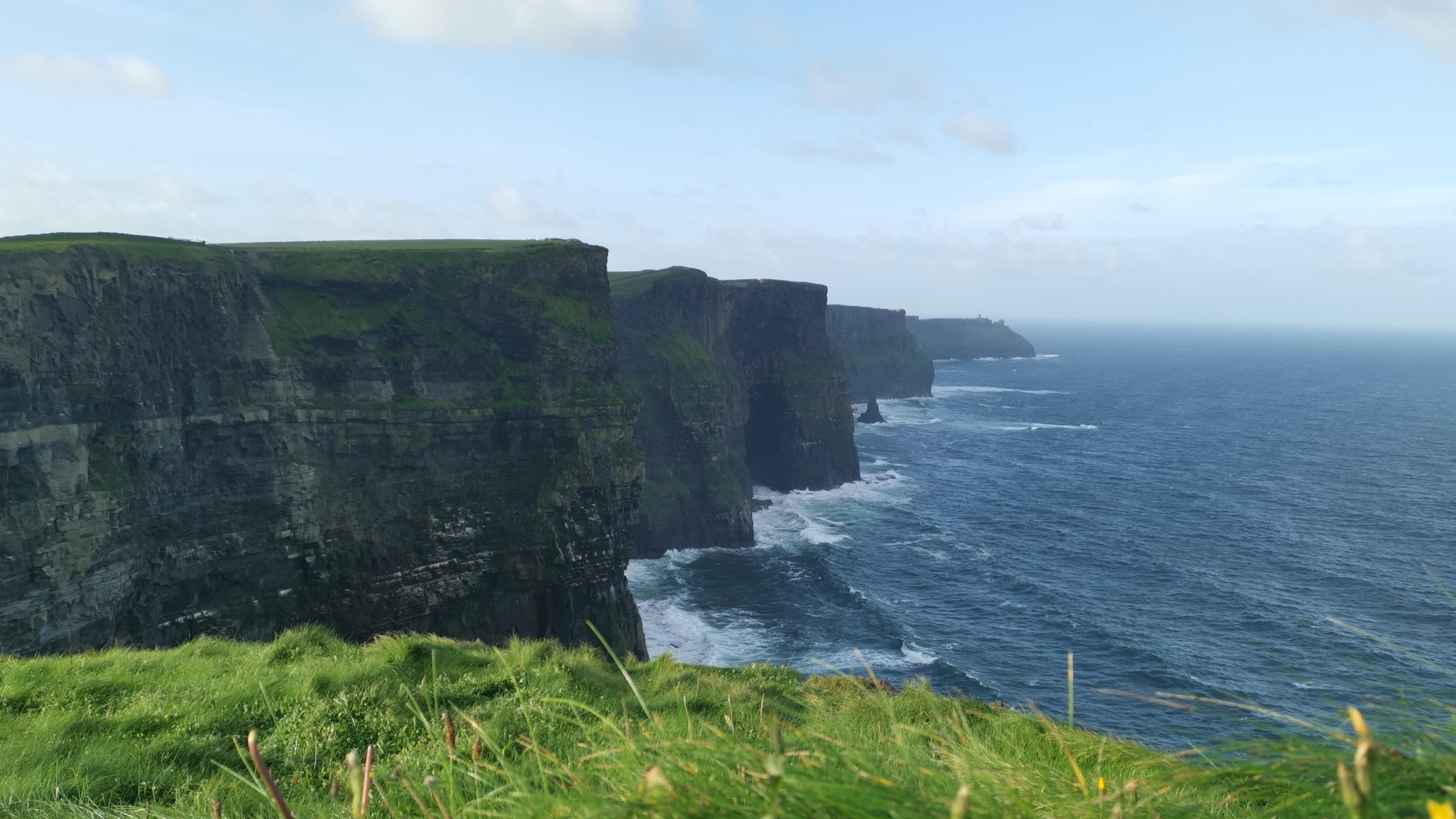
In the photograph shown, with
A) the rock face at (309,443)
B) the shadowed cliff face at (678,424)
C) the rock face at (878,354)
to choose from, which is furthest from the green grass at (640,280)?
the rock face at (878,354)

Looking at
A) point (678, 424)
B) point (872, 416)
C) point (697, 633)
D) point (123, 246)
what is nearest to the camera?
point (123, 246)

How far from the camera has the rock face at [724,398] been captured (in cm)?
6506

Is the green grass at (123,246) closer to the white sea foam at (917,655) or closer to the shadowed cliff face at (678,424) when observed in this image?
the shadowed cliff face at (678,424)

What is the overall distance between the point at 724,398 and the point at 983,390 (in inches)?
4367

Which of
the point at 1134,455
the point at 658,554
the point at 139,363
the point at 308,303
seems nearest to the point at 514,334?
the point at 308,303

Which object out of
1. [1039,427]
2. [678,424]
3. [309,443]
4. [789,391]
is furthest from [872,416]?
[309,443]

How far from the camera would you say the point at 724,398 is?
7044 cm

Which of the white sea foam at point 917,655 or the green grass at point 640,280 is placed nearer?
the white sea foam at point 917,655

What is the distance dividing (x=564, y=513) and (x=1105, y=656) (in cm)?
2867

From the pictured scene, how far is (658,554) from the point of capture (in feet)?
207

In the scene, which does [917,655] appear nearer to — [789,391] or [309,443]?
[309,443]

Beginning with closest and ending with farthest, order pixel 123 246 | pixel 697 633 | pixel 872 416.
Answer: pixel 123 246, pixel 697 633, pixel 872 416

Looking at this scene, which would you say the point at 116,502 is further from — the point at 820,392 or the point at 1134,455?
the point at 1134,455

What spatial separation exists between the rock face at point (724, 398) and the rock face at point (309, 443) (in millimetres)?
19634
